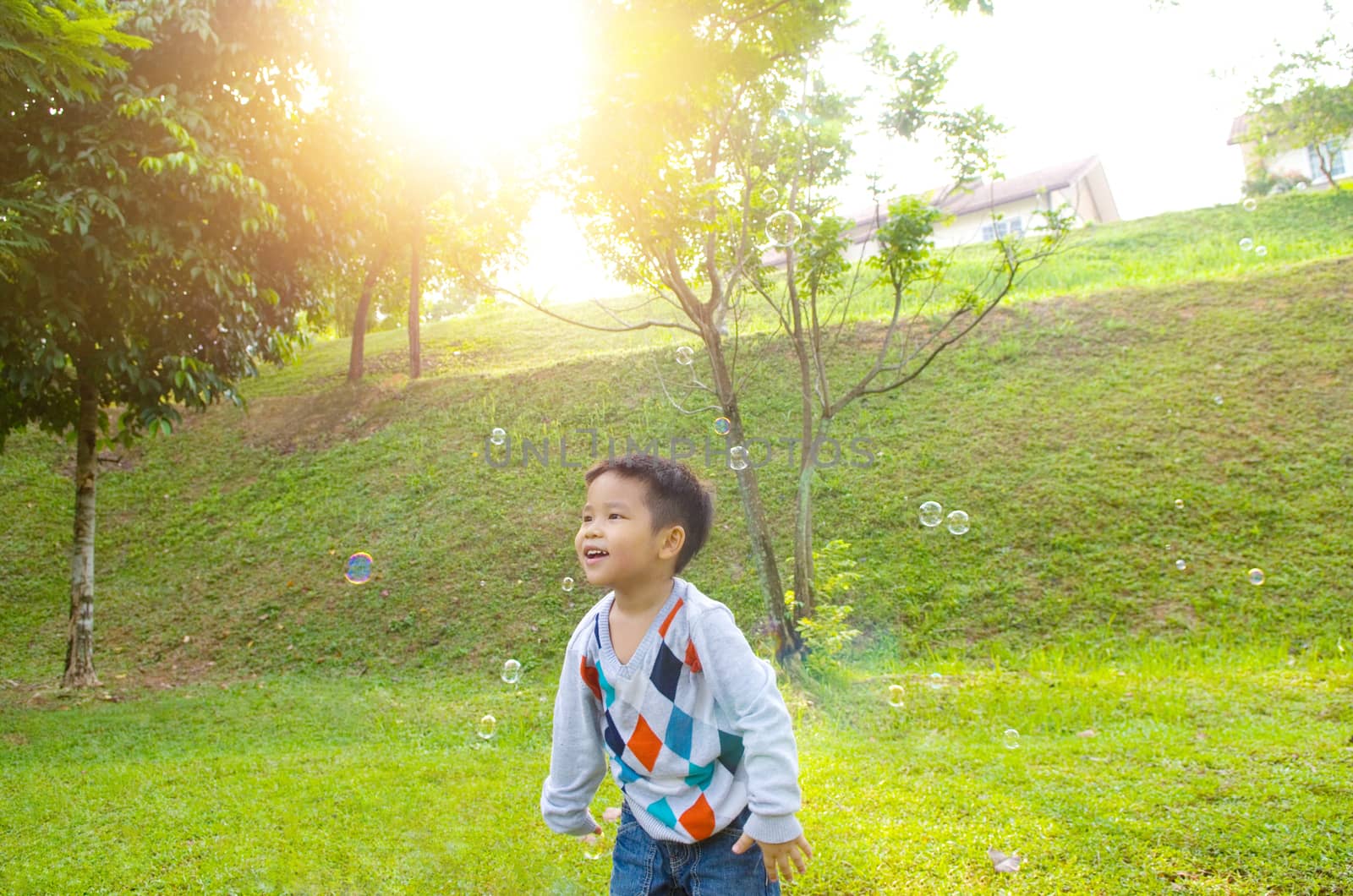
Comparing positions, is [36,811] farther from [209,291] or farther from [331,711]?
[209,291]

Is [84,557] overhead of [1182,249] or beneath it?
beneath

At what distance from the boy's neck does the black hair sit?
86 mm

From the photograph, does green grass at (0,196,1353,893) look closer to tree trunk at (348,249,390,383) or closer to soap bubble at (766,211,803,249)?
tree trunk at (348,249,390,383)

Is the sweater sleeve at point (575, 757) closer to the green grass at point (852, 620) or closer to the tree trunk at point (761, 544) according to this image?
the green grass at point (852, 620)

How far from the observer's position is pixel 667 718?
87.7 inches

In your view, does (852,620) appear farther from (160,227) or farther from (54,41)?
(54,41)

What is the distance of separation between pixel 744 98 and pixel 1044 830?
241 inches

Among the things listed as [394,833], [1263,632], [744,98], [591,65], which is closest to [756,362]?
[744,98]

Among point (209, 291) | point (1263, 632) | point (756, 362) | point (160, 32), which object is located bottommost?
point (1263, 632)

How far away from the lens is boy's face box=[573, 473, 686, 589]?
89.6 inches

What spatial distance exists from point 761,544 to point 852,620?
2.62 m

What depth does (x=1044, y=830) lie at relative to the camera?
4.09 metres

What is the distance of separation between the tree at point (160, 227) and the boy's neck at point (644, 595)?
6285mm

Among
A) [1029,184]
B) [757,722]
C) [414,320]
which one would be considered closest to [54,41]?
[757,722]
